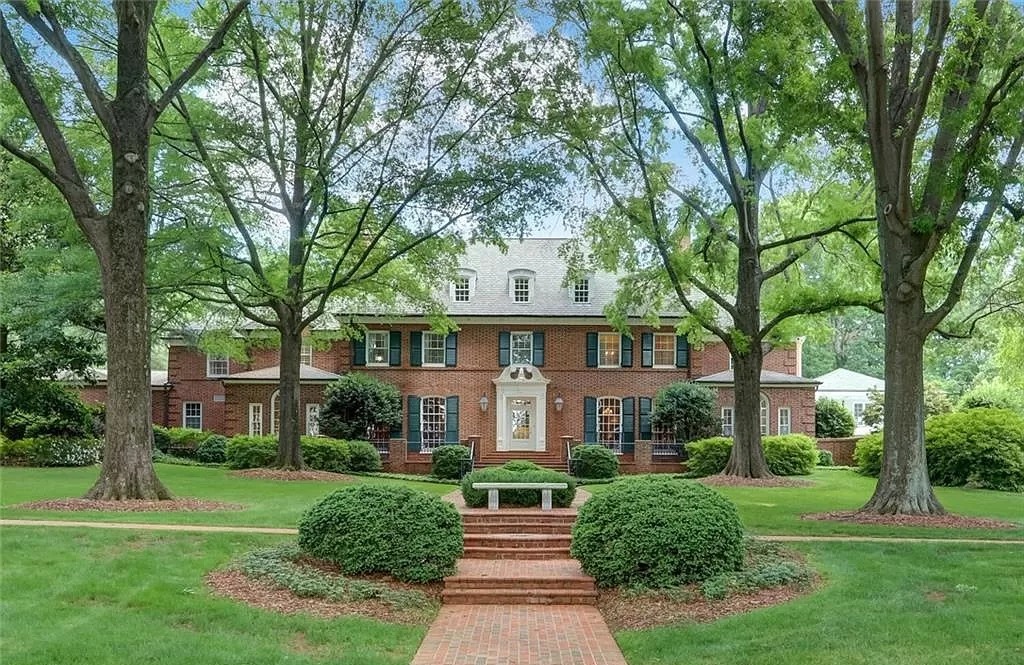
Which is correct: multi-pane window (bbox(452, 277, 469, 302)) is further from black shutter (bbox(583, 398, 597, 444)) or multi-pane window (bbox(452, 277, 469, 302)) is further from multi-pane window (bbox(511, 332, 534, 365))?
black shutter (bbox(583, 398, 597, 444))

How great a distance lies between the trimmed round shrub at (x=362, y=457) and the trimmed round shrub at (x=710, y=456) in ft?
33.8

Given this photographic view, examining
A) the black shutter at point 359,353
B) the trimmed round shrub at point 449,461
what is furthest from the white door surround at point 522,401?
the black shutter at point 359,353

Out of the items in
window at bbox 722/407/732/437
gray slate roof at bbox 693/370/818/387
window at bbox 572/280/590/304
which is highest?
window at bbox 572/280/590/304

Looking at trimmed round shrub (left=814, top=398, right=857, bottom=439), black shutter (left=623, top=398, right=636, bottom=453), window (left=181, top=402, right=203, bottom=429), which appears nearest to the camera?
black shutter (left=623, top=398, right=636, bottom=453)

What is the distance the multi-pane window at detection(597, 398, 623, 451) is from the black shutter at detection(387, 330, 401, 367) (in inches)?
307

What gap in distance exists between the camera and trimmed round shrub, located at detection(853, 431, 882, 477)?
27062 mm

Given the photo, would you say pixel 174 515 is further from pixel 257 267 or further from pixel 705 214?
pixel 705 214

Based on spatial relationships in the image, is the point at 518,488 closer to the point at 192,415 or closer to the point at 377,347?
the point at 377,347

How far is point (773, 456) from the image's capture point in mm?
28172

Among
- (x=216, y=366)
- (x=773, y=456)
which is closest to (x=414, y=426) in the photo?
(x=216, y=366)

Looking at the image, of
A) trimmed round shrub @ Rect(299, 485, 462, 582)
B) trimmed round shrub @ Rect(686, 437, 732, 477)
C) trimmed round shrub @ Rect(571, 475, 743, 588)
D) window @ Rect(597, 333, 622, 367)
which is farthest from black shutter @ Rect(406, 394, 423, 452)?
trimmed round shrub @ Rect(571, 475, 743, 588)

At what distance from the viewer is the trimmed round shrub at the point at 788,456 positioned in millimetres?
28156

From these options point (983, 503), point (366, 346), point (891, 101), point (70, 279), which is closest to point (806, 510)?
point (983, 503)

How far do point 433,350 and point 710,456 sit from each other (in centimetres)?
1120
